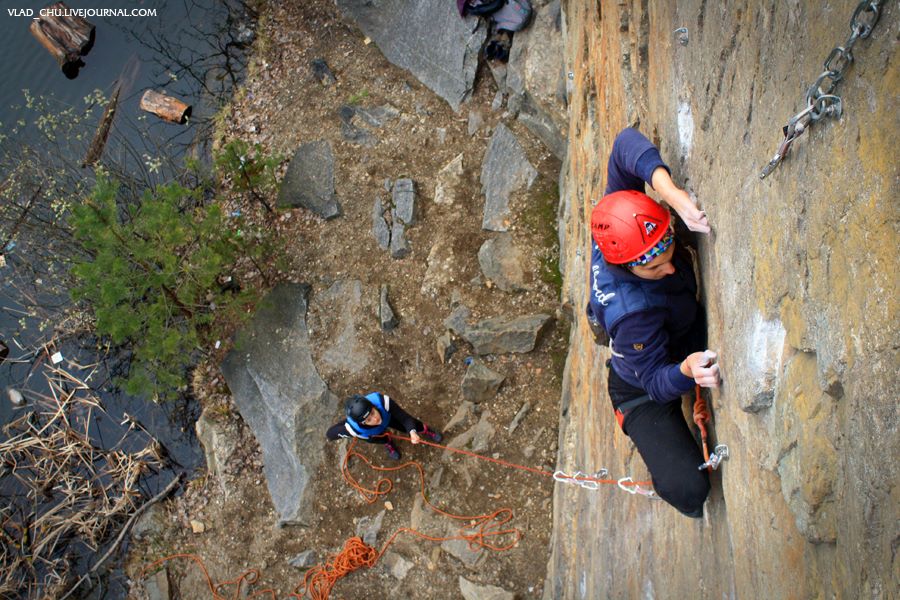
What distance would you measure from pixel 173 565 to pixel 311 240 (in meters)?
3.57

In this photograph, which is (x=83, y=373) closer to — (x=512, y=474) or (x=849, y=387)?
(x=512, y=474)

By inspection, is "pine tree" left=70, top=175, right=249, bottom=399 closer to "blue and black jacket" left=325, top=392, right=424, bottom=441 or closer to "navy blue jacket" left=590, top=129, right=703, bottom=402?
"blue and black jacket" left=325, top=392, right=424, bottom=441

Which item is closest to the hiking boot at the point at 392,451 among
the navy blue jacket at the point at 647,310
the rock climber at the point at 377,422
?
the rock climber at the point at 377,422

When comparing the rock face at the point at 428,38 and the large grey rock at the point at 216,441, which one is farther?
the rock face at the point at 428,38

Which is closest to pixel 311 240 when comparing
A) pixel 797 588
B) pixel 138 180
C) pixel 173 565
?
pixel 138 180

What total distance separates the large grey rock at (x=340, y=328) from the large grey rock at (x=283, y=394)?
0.43ft

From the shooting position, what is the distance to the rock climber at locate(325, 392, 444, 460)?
536cm

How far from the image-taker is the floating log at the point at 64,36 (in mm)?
9102

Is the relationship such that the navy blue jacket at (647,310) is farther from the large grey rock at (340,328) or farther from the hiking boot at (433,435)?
the large grey rock at (340,328)

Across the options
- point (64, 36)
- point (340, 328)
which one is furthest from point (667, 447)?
point (64, 36)

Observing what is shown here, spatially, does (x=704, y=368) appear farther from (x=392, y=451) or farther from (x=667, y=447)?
(x=392, y=451)

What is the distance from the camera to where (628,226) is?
263 cm

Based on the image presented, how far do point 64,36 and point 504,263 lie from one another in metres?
7.14

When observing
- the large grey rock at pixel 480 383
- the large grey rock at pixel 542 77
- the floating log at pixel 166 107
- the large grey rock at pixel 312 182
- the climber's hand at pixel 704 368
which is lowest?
the climber's hand at pixel 704 368
